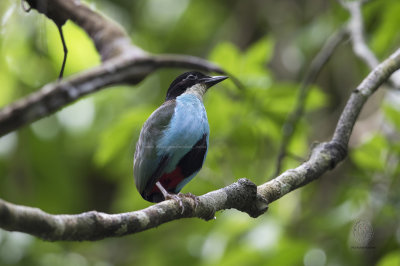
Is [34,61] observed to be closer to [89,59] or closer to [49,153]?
[89,59]

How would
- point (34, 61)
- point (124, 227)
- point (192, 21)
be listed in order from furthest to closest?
point (192, 21), point (34, 61), point (124, 227)

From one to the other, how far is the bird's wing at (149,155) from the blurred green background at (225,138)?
665mm

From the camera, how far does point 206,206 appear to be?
2.43m

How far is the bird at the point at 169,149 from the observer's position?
96.3 inches

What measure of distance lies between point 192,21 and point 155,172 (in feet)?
20.9

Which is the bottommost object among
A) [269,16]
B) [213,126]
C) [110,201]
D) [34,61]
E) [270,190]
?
[110,201]

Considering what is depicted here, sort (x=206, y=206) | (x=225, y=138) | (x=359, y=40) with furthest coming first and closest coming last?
(x=359, y=40), (x=225, y=138), (x=206, y=206)

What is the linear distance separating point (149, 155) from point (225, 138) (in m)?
1.80

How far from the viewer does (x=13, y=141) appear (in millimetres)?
6125

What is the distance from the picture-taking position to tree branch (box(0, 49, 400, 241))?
1.59 metres

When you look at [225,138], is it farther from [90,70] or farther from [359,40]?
[90,70]

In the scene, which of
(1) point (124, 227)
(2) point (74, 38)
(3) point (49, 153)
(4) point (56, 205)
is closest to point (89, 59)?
(2) point (74, 38)

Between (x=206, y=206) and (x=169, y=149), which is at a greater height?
(x=169, y=149)

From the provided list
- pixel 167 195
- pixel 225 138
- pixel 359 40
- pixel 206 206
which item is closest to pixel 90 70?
pixel 167 195
